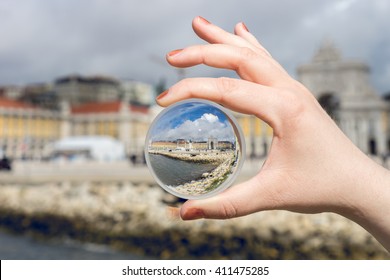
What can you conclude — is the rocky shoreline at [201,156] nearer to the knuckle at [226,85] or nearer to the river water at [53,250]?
the knuckle at [226,85]

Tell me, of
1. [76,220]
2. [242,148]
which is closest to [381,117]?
[76,220]

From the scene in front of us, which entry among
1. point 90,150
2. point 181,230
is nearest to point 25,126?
point 90,150

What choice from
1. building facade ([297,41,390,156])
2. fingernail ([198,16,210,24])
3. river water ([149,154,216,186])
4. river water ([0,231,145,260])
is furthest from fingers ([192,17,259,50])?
building facade ([297,41,390,156])

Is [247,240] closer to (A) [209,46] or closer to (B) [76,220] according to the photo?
(B) [76,220]

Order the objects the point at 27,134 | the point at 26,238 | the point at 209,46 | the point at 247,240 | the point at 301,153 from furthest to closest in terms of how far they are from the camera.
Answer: the point at 27,134
the point at 26,238
the point at 247,240
the point at 209,46
the point at 301,153

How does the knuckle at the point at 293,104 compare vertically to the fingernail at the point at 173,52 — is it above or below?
below

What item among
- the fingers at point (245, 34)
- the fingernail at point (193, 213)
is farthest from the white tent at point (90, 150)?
the fingernail at point (193, 213)
